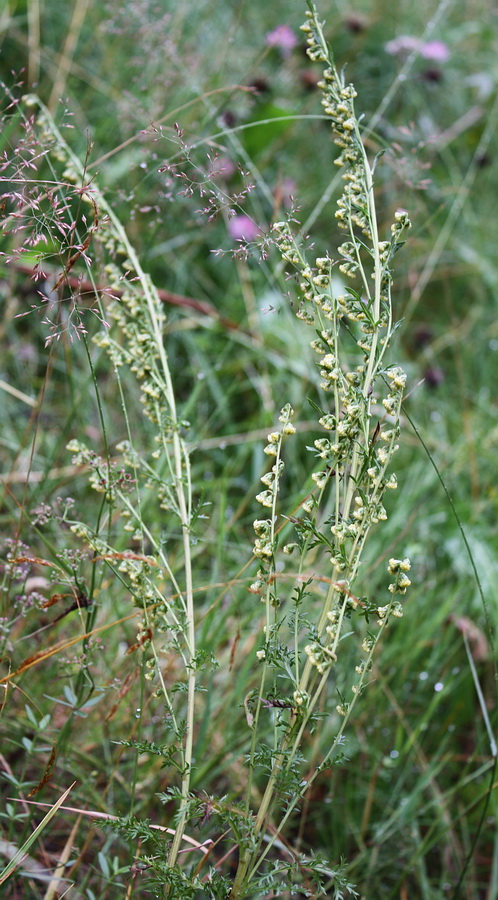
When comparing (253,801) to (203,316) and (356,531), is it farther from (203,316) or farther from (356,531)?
(203,316)

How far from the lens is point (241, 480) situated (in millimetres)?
2268

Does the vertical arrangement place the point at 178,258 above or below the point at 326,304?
below

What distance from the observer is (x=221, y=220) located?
2.87m

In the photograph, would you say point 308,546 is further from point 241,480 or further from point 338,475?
point 241,480

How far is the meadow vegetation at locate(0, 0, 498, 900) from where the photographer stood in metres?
0.93

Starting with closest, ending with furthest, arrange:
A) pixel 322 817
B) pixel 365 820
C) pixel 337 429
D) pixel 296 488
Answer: pixel 337 429 → pixel 365 820 → pixel 322 817 → pixel 296 488

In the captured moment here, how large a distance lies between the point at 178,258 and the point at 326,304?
6.14 ft

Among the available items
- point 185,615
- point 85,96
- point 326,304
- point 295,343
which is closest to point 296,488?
point 295,343

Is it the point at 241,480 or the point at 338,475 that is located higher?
the point at 338,475

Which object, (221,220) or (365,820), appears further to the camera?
(221,220)

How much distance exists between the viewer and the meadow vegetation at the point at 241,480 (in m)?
0.93

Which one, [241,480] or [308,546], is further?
[241,480]

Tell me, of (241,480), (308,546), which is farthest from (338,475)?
(241,480)

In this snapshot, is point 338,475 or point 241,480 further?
point 241,480
